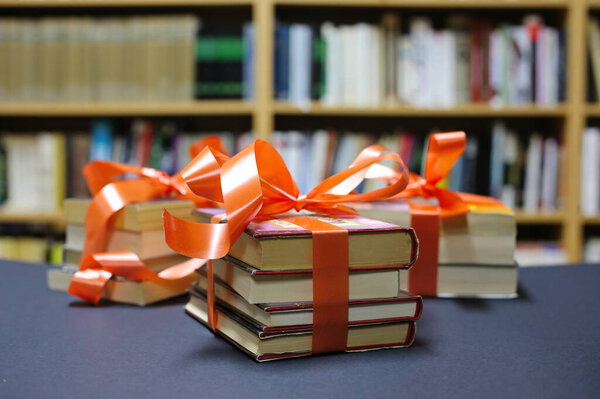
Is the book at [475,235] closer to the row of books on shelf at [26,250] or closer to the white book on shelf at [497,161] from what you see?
the white book on shelf at [497,161]

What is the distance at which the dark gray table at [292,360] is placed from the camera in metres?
0.42

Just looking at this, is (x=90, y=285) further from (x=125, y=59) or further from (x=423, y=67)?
(x=423, y=67)

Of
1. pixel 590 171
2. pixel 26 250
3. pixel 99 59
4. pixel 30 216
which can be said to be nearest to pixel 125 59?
pixel 99 59

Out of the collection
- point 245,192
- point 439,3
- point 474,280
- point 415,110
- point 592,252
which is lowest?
point 592,252

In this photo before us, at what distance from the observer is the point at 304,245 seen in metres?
0.47

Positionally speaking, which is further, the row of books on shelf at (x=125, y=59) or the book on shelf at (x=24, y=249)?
the book on shelf at (x=24, y=249)

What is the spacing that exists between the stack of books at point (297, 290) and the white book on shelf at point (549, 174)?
1.48 m

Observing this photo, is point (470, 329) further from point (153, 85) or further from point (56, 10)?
point (56, 10)

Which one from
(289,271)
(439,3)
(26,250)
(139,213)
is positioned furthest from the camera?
(26,250)

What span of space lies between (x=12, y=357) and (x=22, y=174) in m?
1.54

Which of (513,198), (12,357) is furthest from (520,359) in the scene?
(513,198)

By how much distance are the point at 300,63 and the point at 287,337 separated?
4.65ft

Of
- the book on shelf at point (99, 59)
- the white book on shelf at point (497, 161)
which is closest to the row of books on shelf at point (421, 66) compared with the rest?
the white book on shelf at point (497, 161)

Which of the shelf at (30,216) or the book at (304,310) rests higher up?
the shelf at (30,216)
